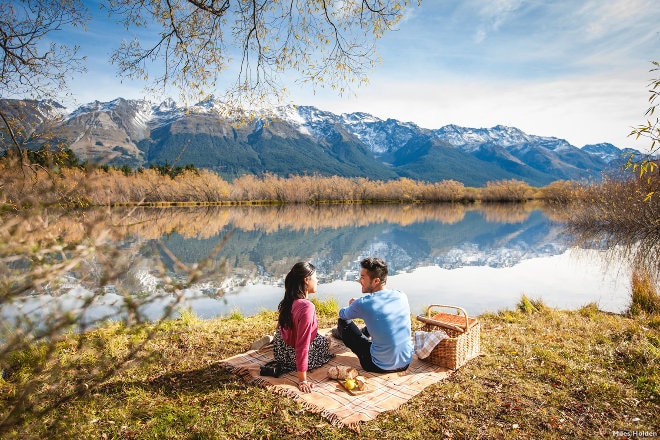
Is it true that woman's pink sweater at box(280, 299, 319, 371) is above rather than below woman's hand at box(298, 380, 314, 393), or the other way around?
above

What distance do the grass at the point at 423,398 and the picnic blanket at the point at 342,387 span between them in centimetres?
13

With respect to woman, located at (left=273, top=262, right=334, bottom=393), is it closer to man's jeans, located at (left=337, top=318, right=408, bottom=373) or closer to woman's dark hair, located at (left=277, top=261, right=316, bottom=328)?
woman's dark hair, located at (left=277, top=261, right=316, bottom=328)

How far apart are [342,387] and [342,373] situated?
178mm

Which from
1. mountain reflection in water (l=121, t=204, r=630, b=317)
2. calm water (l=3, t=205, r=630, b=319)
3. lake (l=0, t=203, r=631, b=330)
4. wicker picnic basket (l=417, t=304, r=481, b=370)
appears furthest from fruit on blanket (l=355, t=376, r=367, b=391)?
mountain reflection in water (l=121, t=204, r=630, b=317)

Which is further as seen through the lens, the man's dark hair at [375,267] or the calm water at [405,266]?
the calm water at [405,266]

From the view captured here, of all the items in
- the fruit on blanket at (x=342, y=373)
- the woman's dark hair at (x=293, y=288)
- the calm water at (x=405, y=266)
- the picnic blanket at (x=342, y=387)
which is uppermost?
the woman's dark hair at (x=293, y=288)

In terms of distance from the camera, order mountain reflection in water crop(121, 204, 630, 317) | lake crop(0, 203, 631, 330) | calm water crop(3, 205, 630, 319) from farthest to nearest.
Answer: mountain reflection in water crop(121, 204, 630, 317), calm water crop(3, 205, 630, 319), lake crop(0, 203, 631, 330)

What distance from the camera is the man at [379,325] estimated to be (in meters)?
5.23

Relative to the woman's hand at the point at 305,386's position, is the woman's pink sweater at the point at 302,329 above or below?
above

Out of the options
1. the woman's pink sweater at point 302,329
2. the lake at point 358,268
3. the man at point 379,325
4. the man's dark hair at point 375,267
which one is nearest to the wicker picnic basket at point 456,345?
the man at point 379,325

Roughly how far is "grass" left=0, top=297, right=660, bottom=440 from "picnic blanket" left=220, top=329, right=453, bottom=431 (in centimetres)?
13

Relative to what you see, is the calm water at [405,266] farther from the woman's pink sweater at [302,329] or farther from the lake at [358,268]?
the woman's pink sweater at [302,329]

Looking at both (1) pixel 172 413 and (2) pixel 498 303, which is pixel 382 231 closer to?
(2) pixel 498 303

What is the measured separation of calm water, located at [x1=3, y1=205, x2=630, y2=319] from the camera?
37.8 feet
